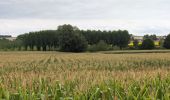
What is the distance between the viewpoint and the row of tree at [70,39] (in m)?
114

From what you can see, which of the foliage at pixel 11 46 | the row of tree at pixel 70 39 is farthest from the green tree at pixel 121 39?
the foliage at pixel 11 46

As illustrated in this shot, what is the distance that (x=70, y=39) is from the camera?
113 metres

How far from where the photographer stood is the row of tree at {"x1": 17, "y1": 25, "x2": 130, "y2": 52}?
4478 inches

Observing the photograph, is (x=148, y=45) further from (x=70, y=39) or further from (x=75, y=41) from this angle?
(x=70, y=39)

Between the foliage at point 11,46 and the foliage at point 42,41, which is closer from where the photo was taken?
the foliage at point 42,41

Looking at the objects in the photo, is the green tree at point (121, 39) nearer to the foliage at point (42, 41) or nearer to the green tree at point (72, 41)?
the foliage at point (42, 41)

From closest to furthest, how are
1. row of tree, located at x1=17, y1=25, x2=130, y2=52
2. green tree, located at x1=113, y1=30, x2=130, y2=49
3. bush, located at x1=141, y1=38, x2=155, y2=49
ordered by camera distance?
1. row of tree, located at x1=17, y1=25, x2=130, y2=52
2. bush, located at x1=141, y1=38, x2=155, y2=49
3. green tree, located at x1=113, y1=30, x2=130, y2=49

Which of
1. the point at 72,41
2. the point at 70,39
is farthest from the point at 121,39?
the point at 70,39

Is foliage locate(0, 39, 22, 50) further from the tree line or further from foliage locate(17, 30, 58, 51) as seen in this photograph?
foliage locate(17, 30, 58, 51)

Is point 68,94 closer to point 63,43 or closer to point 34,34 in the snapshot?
point 63,43

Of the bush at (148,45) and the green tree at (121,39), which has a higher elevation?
the green tree at (121,39)

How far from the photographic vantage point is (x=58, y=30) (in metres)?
124

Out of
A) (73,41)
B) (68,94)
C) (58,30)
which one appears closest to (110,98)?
(68,94)

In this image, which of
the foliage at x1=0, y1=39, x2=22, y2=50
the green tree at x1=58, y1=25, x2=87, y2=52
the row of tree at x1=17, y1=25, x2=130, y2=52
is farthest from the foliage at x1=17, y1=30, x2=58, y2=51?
the green tree at x1=58, y1=25, x2=87, y2=52
